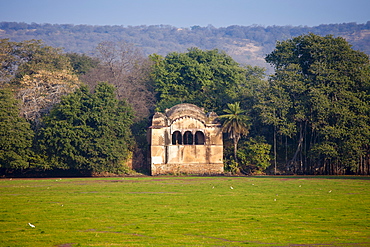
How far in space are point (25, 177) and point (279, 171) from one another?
26.2 m

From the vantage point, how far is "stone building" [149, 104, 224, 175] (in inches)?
2122

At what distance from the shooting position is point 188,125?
5412 centimetres

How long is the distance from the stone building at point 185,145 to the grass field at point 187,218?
21520mm

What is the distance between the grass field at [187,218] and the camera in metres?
16.8

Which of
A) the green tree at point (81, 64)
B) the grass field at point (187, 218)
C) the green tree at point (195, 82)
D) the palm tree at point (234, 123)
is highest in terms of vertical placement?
the green tree at point (81, 64)

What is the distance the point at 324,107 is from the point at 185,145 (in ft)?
47.6

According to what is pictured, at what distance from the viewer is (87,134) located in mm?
52312

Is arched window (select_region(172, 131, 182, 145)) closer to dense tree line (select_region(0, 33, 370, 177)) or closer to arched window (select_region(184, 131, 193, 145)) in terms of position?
arched window (select_region(184, 131, 193, 145))

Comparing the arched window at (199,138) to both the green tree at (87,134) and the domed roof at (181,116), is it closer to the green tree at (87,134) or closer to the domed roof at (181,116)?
the domed roof at (181,116)

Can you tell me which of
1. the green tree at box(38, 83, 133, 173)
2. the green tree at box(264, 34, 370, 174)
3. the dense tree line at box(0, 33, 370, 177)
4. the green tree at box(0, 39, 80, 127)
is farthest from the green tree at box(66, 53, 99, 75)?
the green tree at box(264, 34, 370, 174)

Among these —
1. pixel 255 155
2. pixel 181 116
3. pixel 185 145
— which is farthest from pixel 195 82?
pixel 255 155

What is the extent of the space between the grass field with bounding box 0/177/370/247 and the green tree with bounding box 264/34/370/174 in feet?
66.3

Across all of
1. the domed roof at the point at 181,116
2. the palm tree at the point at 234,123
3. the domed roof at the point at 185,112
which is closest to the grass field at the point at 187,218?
the domed roof at the point at 181,116

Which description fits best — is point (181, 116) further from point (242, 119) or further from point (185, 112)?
point (242, 119)
